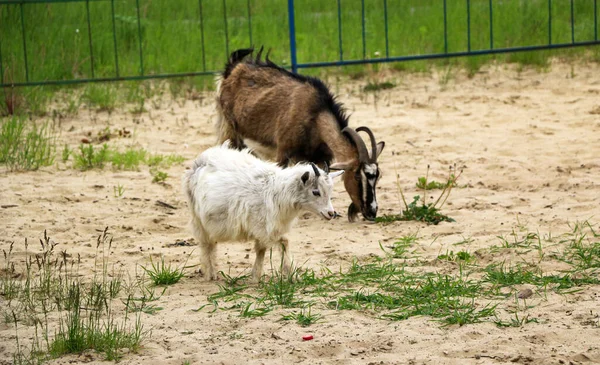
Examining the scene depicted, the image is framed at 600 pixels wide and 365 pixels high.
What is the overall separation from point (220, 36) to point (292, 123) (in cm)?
751

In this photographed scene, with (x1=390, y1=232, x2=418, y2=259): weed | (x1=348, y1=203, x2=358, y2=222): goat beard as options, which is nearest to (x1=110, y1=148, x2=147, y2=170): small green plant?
(x1=348, y1=203, x2=358, y2=222): goat beard

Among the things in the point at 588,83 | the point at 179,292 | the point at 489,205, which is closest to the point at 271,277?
the point at 179,292

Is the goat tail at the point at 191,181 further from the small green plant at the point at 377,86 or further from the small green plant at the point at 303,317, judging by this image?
the small green plant at the point at 377,86

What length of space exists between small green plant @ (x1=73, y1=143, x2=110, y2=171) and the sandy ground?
5.4 inches

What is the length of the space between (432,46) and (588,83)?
2932 millimetres

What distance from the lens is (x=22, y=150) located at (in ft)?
35.9

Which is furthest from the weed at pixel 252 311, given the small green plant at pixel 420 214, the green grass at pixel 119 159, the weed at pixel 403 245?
the green grass at pixel 119 159

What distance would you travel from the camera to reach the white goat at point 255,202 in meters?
6.92

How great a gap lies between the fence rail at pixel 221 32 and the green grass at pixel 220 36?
2 cm

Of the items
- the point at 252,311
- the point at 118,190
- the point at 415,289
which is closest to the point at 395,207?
the point at 118,190

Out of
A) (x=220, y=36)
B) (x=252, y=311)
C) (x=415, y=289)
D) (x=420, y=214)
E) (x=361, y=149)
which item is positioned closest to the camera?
(x=252, y=311)

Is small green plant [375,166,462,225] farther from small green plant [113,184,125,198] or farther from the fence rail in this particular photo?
the fence rail

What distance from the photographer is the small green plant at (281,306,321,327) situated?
5820mm

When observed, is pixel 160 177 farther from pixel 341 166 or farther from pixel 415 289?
pixel 415 289
